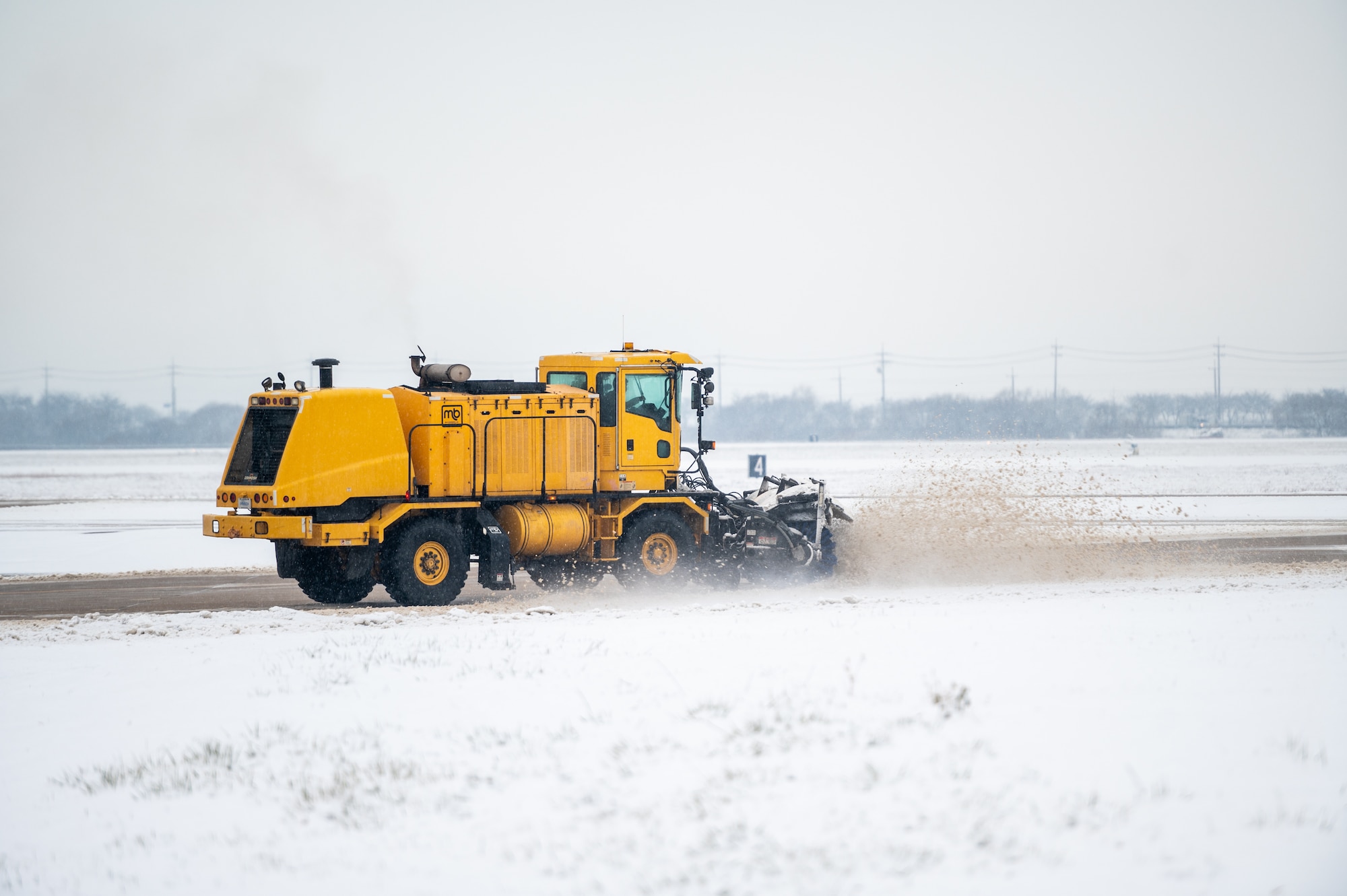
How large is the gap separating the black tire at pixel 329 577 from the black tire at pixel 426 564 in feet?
1.21

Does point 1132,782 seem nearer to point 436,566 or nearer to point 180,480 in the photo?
point 436,566

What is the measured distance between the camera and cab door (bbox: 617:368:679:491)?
55.0ft

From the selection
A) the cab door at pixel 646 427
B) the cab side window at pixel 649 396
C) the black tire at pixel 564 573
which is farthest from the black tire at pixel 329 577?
the cab side window at pixel 649 396

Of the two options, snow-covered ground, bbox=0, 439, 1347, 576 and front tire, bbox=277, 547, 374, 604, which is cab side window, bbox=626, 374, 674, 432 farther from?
snow-covered ground, bbox=0, 439, 1347, 576

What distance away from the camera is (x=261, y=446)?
14.6m

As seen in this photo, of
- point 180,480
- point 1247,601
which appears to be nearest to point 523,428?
point 1247,601

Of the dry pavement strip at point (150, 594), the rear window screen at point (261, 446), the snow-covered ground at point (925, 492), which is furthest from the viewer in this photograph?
the snow-covered ground at point (925, 492)

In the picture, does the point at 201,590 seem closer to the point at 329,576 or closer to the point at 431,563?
the point at 329,576

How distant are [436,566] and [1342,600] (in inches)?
429

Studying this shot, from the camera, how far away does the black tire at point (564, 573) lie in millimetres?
16922

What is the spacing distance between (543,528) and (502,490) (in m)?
0.76

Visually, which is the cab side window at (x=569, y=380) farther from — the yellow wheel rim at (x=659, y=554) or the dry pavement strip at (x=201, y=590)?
the dry pavement strip at (x=201, y=590)

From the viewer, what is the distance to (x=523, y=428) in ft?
52.6

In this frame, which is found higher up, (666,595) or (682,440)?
(682,440)
